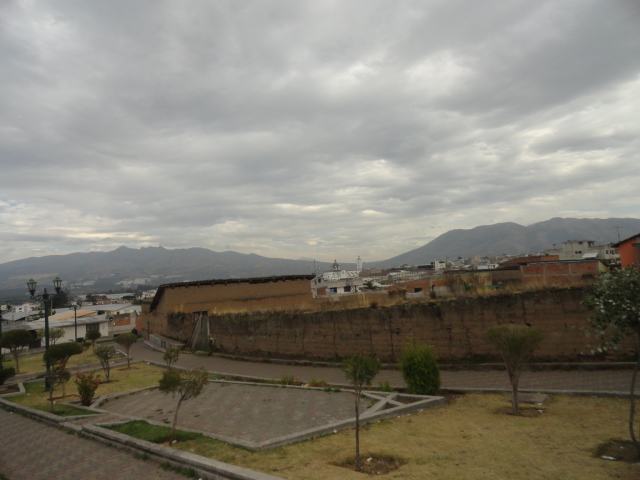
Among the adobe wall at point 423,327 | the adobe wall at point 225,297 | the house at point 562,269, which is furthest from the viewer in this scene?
the adobe wall at point 225,297

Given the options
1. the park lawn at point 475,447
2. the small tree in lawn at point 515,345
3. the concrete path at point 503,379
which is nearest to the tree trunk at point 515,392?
the small tree in lawn at point 515,345

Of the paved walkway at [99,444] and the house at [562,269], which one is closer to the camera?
the paved walkway at [99,444]

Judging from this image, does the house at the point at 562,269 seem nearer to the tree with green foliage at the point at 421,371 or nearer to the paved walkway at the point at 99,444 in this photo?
the paved walkway at the point at 99,444

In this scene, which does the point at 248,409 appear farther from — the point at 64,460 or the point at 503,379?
the point at 503,379

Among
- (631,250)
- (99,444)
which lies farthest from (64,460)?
(631,250)

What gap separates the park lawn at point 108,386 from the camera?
49.5 feet

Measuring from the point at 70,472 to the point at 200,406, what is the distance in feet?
16.5

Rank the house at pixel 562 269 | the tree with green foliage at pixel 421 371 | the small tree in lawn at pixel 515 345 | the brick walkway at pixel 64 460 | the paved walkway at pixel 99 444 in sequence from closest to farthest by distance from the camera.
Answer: the brick walkway at pixel 64 460
the paved walkway at pixel 99 444
the small tree in lawn at pixel 515 345
the tree with green foliage at pixel 421 371
the house at pixel 562 269

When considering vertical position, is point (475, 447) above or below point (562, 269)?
below

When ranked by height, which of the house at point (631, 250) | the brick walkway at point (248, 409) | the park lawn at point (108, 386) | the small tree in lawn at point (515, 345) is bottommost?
the park lawn at point (108, 386)

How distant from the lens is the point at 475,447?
694cm

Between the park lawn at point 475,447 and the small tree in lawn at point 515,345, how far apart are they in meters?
0.99

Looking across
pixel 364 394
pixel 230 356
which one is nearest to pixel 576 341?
pixel 364 394

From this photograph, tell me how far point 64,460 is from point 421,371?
28.9 feet
